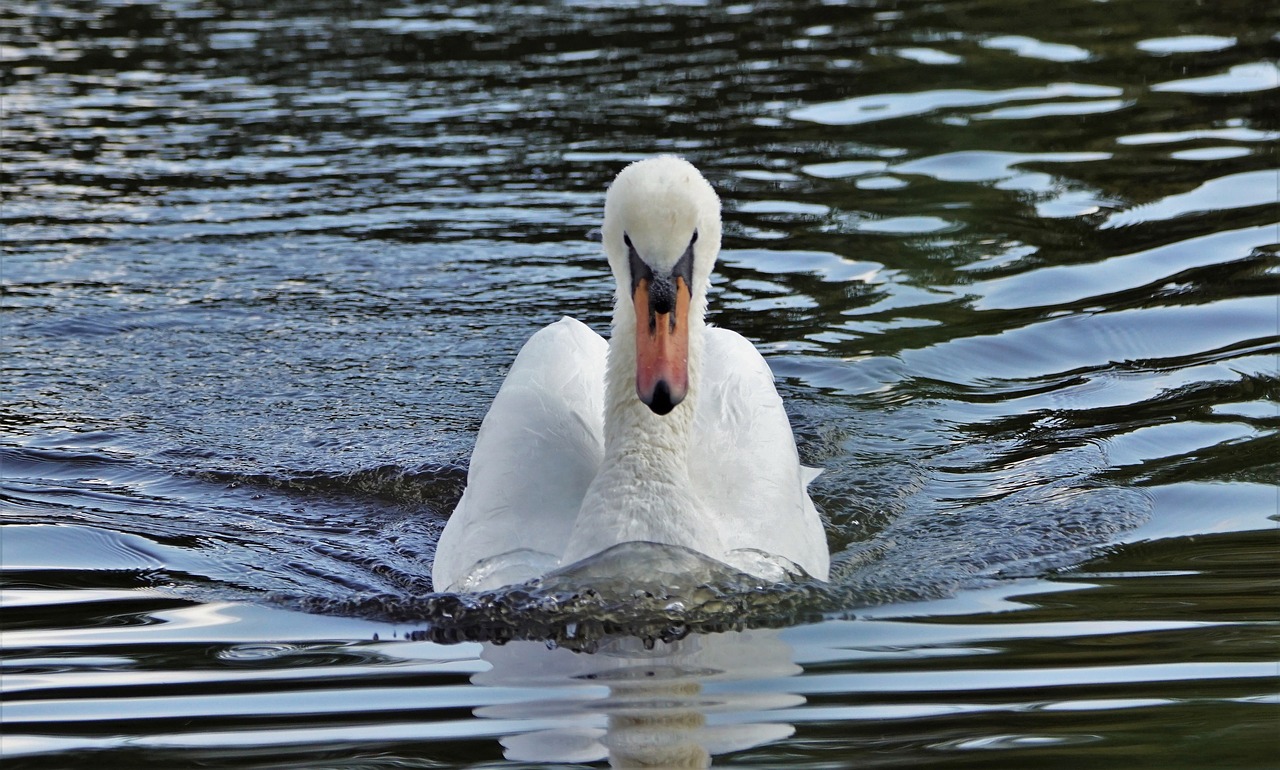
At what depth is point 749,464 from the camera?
20.5 feet

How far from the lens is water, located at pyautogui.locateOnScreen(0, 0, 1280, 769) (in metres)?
4.62

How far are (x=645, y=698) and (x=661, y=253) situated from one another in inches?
64.8

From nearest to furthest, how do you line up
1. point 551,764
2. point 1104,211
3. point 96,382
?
point 551,764 < point 96,382 < point 1104,211

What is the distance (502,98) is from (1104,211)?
5626mm

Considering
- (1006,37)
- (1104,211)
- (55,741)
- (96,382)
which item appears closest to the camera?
(55,741)

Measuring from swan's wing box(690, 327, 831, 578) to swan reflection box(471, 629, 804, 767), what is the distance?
626mm

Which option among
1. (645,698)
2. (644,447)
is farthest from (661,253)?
(645,698)

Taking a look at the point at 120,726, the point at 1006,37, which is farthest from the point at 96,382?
the point at 1006,37

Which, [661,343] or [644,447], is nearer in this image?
[661,343]

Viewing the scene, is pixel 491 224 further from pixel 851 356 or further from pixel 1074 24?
pixel 1074 24

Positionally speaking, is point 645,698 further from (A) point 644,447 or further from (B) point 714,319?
(B) point 714,319

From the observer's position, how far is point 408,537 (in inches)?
279

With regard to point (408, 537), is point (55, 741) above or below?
above

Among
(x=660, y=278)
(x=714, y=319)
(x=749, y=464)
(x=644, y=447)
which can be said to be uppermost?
(x=660, y=278)
